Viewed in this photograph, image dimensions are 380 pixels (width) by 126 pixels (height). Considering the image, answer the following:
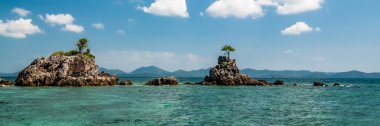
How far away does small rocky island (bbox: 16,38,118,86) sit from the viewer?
11369cm

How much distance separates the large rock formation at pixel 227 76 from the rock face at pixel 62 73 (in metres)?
34.3

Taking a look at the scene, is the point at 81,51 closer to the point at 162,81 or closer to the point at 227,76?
the point at 162,81

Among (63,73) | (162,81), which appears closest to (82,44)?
(63,73)

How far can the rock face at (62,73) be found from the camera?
373 ft

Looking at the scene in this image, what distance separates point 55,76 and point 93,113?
73.3 m

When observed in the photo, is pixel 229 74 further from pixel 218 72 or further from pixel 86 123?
pixel 86 123

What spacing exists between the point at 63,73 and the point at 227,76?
2029 inches

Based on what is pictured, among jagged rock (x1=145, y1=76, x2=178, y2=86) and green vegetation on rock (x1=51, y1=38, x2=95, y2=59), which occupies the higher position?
green vegetation on rock (x1=51, y1=38, x2=95, y2=59)

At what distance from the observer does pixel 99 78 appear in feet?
396

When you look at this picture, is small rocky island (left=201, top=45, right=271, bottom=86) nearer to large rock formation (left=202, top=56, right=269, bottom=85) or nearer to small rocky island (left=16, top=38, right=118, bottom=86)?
large rock formation (left=202, top=56, right=269, bottom=85)

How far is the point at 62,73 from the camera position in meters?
114

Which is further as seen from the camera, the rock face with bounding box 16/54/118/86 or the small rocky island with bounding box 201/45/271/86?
the small rocky island with bounding box 201/45/271/86

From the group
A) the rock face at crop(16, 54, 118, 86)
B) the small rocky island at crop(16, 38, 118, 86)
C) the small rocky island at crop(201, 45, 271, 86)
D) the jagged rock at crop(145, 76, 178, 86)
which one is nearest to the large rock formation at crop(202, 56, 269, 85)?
the small rocky island at crop(201, 45, 271, 86)

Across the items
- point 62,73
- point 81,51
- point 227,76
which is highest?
point 81,51
